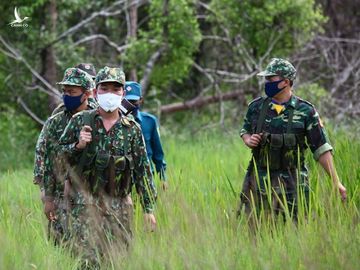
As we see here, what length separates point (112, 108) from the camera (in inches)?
279

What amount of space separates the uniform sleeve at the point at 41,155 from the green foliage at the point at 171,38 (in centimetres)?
1043

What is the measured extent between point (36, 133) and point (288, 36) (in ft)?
15.8

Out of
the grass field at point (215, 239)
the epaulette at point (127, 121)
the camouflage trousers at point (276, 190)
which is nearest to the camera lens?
the grass field at point (215, 239)

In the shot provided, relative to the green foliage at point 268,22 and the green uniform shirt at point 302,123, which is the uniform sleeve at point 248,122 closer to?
the green uniform shirt at point 302,123

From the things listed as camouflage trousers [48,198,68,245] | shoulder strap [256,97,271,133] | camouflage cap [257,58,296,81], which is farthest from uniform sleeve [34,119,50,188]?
camouflage cap [257,58,296,81]

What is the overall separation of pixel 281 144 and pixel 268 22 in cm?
1163

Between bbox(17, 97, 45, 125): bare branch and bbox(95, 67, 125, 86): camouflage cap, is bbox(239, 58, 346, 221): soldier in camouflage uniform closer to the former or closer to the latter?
bbox(95, 67, 125, 86): camouflage cap

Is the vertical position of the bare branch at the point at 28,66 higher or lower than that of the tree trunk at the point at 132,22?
lower

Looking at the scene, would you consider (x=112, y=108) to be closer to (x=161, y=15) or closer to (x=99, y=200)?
(x=99, y=200)

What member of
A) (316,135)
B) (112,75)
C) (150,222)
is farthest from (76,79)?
(316,135)

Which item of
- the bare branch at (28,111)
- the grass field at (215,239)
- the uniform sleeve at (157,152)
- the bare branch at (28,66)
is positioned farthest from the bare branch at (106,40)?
the grass field at (215,239)

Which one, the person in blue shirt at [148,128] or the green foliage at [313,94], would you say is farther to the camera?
the green foliage at [313,94]

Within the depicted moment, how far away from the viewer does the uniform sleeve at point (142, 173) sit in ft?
23.7

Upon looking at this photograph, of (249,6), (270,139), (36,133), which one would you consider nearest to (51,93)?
(36,133)
